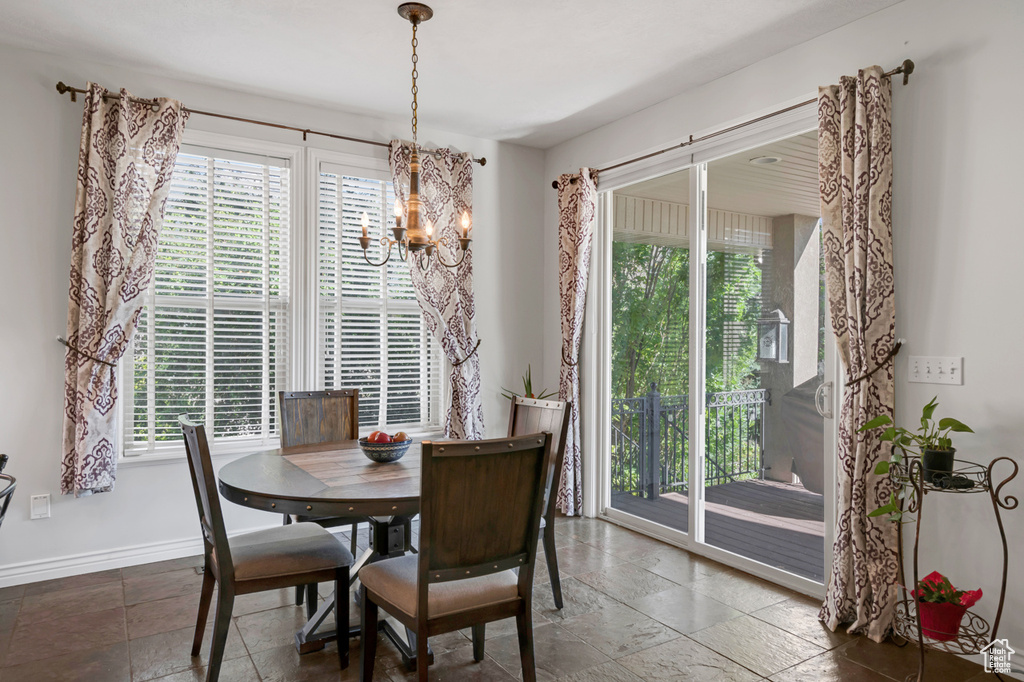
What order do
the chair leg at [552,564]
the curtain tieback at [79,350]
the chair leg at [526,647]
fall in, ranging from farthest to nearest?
the curtain tieback at [79,350]
the chair leg at [552,564]
the chair leg at [526,647]

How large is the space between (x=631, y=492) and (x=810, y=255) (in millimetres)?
1963

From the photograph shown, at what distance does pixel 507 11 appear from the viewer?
9.48ft

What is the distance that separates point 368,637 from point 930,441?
2.19 meters

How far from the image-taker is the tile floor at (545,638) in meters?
2.40

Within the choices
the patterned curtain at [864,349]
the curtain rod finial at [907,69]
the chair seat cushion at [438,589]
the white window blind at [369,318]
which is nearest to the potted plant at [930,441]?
the patterned curtain at [864,349]

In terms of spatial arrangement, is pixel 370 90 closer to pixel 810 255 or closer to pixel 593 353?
pixel 593 353

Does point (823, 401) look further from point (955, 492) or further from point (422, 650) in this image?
point (422, 650)

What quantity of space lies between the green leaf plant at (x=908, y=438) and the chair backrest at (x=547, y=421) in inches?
48.1

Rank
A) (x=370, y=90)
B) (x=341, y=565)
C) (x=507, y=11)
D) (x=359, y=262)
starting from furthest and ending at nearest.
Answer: (x=359, y=262) → (x=370, y=90) → (x=507, y=11) → (x=341, y=565)

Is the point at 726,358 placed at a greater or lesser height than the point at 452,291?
lesser

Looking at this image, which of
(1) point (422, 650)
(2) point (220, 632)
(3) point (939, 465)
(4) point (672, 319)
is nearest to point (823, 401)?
(3) point (939, 465)

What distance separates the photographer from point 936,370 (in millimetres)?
2641

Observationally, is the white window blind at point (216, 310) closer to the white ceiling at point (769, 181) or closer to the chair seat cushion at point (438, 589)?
the chair seat cushion at point (438, 589)

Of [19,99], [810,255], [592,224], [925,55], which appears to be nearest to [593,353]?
[592,224]
